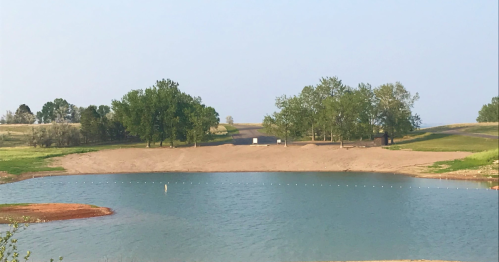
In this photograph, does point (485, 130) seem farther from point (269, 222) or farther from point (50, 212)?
point (50, 212)

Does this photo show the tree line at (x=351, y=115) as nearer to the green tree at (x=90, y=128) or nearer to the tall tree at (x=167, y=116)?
the tall tree at (x=167, y=116)

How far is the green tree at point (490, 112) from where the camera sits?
14315 centimetres

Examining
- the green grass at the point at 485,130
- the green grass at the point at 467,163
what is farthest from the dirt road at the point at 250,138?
the green grass at the point at 485,130

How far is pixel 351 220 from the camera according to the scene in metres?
33.4

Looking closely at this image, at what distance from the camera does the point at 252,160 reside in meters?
69.6

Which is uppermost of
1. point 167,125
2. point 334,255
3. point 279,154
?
point 167,125

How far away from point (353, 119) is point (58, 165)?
49.5 metres

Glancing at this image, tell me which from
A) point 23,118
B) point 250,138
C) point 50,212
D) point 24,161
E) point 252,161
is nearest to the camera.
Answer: point 50,212

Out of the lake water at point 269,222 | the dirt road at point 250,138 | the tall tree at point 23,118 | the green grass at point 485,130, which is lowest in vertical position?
the lake water at point 269,222

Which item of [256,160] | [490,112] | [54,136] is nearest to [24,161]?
[54,136]

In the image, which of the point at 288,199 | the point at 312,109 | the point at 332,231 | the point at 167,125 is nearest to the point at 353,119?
the point at 312,109

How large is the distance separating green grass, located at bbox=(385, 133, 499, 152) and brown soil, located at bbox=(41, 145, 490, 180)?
4.36m

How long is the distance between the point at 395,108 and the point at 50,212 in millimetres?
70486

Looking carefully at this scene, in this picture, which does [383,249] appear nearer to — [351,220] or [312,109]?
[351,220]
